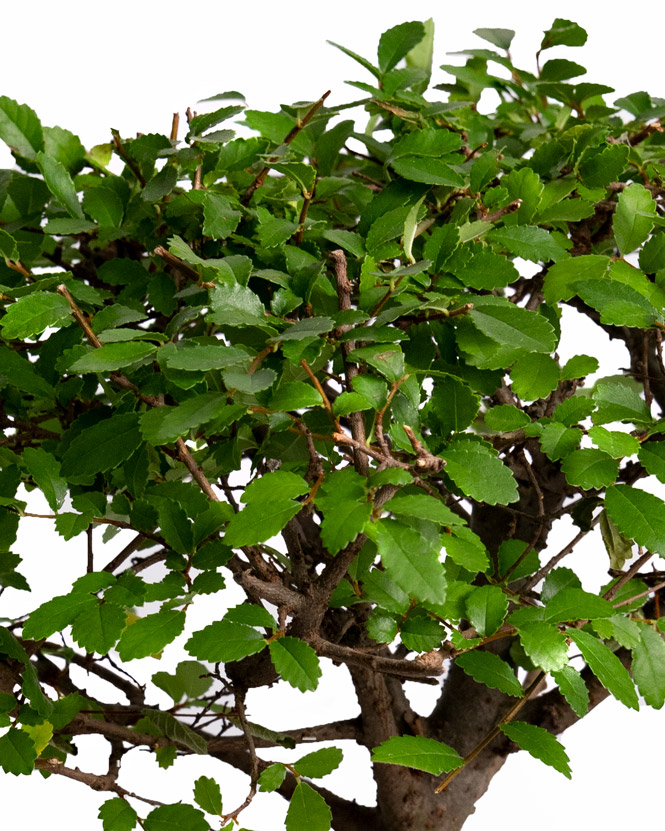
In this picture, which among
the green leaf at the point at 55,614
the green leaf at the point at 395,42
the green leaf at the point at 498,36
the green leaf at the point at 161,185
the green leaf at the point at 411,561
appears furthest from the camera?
the green leaf at the point at 498,36

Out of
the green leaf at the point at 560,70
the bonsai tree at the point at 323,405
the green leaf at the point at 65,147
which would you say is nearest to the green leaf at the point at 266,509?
the bonsai tree at the point at 323,405

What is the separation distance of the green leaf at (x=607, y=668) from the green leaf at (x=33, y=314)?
1.08ft

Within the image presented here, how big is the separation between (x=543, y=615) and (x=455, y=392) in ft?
0.45

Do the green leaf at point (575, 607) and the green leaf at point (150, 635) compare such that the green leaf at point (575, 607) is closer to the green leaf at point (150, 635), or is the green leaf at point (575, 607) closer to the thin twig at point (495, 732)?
the thin twig at point (495, 732)

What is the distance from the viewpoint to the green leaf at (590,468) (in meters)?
0.51

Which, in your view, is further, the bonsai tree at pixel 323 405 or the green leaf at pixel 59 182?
the green leaf at pixel 59 182

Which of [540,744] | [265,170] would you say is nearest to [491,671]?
[540,744]

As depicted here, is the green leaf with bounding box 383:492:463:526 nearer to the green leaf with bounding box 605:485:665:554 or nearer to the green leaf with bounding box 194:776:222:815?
the green leaf with bounding box 605:485:665:554

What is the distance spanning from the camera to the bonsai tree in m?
0.46

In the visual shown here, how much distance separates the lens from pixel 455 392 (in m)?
0.53

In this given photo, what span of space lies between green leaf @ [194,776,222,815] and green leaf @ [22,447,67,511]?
22cm

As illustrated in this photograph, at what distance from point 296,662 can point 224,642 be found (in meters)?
0.04

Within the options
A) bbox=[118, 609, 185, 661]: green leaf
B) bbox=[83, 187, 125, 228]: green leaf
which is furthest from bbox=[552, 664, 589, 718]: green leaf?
bbox=[83, 187, 125, 228]: green leaf

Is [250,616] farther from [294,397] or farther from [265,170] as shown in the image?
[265,170]
